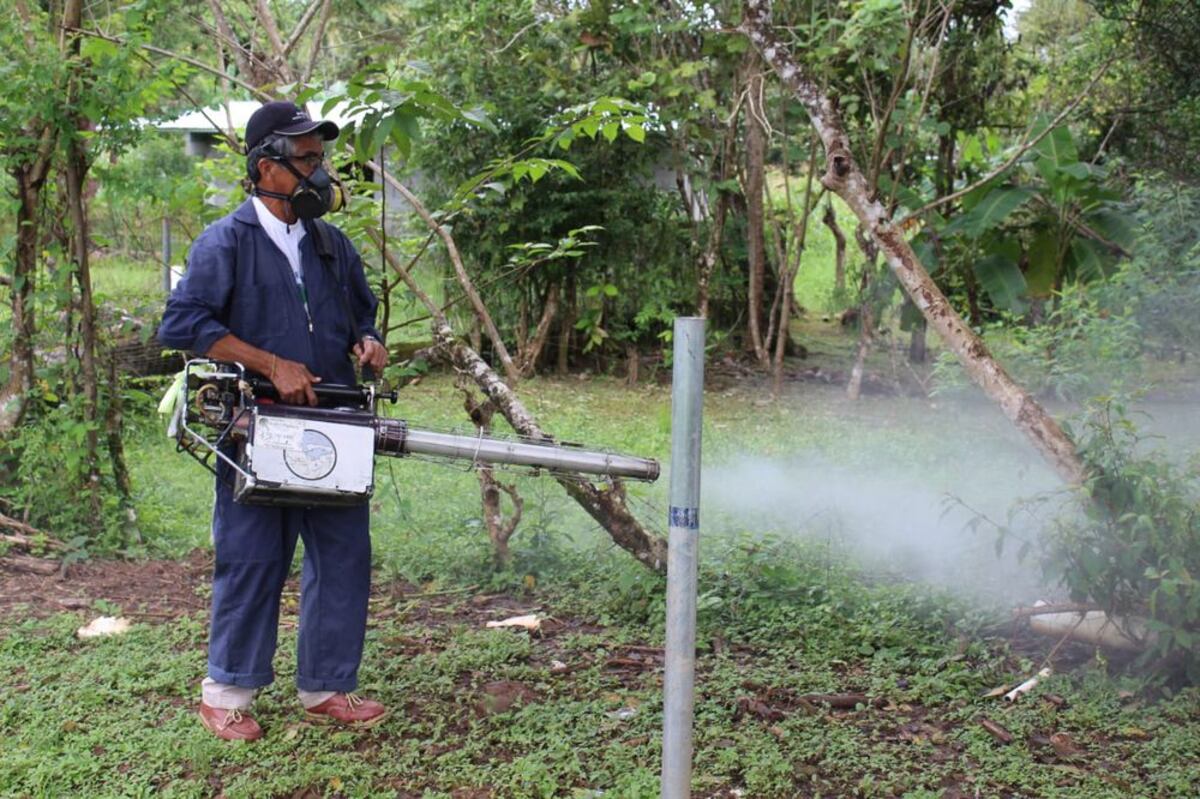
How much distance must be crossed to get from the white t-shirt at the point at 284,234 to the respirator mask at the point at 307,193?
59mm

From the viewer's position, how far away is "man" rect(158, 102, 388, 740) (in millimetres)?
3939

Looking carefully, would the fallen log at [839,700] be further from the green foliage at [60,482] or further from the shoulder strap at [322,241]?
the green foliage at [60,482]

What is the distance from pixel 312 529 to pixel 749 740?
1617mm

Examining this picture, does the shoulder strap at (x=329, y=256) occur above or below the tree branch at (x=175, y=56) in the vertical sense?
below

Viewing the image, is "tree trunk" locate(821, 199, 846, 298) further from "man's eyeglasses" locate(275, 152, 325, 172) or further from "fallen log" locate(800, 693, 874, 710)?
"man's eyeglasses" locate(275, 152, 325, 172)

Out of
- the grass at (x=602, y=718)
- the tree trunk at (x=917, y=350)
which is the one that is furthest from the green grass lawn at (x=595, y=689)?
the tree trunk at (x=917, y=350)

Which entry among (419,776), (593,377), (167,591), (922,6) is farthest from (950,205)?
(419,776)

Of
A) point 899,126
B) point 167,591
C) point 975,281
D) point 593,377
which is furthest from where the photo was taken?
point 593,377

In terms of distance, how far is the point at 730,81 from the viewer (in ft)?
36.4

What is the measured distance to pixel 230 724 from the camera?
13.3 ft

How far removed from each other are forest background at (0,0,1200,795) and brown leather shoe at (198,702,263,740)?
1.09m

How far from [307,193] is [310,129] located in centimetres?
22

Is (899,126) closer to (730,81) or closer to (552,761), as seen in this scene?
(730,81)

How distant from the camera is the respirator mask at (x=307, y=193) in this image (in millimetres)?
4004
